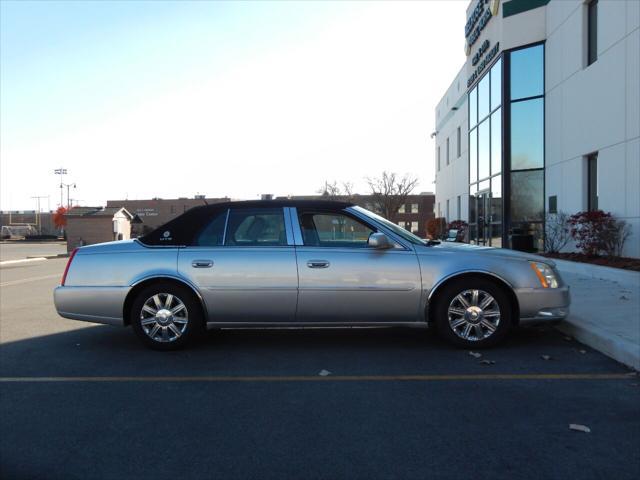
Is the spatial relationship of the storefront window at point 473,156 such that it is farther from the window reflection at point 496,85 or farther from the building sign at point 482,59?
the window reflection at point 496,85

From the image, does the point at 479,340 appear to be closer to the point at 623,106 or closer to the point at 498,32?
the point at 623,106

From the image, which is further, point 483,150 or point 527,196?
point 483,150

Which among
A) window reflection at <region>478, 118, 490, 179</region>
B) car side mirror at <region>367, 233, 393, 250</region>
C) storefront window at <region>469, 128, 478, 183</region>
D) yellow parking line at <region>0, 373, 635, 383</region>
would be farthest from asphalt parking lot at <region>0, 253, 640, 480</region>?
storefront window at <region>469, 128, 478, 183</region>

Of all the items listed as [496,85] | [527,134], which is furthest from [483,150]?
[527,134]

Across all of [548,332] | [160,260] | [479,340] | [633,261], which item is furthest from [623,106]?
[160,260]

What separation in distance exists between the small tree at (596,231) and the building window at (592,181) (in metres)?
1.44

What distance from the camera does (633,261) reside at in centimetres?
1137

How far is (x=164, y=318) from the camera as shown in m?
5.94

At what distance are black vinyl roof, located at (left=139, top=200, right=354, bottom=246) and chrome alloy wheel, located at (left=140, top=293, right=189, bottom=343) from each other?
2.02 feet

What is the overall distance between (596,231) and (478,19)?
1293 centimetres

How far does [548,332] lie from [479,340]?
1511mm

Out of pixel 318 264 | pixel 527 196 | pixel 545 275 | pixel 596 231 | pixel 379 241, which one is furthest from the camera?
pixel 527 196

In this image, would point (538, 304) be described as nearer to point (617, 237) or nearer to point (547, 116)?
point (617, 237)

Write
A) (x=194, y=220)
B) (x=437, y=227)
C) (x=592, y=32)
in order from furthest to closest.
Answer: (x=437, y=227) → (x=592, y=32) → (x=194, y=220)
